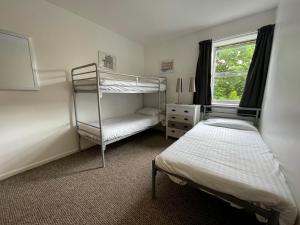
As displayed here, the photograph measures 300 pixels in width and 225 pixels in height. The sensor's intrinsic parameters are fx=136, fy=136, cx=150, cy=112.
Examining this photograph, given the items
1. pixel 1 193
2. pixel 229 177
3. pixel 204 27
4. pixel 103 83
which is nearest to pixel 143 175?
pixel 229 177

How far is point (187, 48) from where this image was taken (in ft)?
10.7

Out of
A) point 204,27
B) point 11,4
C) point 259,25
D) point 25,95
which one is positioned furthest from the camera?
point 204,27

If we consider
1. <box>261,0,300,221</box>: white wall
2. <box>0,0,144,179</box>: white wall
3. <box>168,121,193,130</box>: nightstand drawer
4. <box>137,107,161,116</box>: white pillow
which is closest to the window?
<box>168,121,193,130</box>: nightstand drawer

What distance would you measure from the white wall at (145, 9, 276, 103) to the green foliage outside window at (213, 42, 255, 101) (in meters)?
0.35

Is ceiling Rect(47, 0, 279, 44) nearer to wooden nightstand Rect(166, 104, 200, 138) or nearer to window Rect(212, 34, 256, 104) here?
window Rect(212, 34, 256, 104)

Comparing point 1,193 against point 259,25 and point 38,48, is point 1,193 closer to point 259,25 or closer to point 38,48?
point 38,48

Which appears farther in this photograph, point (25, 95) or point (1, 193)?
point (25, 95)

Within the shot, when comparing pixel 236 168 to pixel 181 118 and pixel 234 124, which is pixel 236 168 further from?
pixel 181 118

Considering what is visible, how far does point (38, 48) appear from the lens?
200cm

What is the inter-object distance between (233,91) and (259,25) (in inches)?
47.5

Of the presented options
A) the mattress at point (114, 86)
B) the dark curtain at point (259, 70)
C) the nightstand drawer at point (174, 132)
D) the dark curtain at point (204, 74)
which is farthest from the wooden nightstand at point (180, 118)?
the dark curtain at point (259, 70)

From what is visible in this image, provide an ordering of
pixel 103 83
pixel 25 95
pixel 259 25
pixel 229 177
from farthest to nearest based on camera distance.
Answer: pixel 259 25
pixel 103 83
pixel 25 95
pixel 229 177

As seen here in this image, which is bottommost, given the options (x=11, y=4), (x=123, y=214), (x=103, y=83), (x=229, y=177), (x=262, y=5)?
(x=123, y=214)

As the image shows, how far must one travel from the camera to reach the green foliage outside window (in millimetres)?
2771
